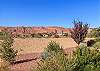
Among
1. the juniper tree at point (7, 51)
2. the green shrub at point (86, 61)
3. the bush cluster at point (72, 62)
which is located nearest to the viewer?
the bush cluster at point (72, 62)

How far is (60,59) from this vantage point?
43.3 feet

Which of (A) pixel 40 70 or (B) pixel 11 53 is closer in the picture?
(A) pixel 40 70

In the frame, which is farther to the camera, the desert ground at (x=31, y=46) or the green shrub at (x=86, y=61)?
the desert ground at (x=31, y=46)

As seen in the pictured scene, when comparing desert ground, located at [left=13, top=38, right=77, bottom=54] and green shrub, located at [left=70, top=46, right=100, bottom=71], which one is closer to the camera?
green shrub, located at [left=70, top=46, right=100, bottom=71]

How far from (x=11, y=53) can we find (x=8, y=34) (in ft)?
6.23

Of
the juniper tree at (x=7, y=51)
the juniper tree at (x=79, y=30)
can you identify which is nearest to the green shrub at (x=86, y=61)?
the juniper tree at (x=7, y=51)

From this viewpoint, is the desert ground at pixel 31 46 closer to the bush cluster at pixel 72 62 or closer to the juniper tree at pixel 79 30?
the juniper tree at pixel 79 30

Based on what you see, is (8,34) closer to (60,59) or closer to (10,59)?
(10,59)

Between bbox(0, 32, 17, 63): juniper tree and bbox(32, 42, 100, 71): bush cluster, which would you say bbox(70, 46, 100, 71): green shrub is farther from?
bbox(0, 32, 17, 63): juniper tree

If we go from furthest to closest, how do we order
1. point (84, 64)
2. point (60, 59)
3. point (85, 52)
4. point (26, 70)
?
1. point (26, 70)
2. point (85, 52)
3. point (84, 64)
4. point (60, 59)

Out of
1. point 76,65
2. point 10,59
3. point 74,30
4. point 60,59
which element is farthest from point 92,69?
point 74,30

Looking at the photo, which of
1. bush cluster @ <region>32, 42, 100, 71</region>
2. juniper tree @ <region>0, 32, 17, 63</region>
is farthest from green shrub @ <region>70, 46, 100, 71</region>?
juniper tree @ <region>0, 32, 17, 63</region>

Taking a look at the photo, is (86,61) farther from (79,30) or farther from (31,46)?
(31,46)

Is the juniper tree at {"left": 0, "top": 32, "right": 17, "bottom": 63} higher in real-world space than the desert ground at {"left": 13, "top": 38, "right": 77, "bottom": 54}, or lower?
higher
